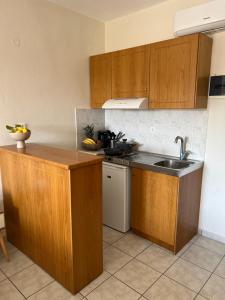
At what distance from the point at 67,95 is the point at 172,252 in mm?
2191

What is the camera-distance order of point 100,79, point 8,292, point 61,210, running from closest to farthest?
point 61,210, point 8,292, point 100,79

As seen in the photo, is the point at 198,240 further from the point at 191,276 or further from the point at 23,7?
the point at 23,7

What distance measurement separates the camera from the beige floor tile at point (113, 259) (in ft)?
6.73

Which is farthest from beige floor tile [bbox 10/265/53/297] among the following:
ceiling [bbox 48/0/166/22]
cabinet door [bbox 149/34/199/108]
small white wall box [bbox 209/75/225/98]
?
ceiling [bbox 48/0/166/22]

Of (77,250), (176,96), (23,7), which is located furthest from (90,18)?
(77,250)

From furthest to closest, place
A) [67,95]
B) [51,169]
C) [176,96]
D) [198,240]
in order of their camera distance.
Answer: [67,95]
[198,240]
[176,96]
[51,169]

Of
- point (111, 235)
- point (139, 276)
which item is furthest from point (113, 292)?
point (111, 235)

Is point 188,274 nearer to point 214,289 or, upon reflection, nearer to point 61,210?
point 214,289

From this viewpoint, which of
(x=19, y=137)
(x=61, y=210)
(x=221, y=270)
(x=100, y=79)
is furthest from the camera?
(x=100, y=79)

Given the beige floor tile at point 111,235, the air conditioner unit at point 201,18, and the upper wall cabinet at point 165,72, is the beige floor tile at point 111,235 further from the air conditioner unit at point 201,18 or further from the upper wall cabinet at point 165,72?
the air conditioner unit at point 201,18

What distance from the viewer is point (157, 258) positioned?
219 centimetres

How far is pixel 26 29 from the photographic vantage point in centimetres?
237

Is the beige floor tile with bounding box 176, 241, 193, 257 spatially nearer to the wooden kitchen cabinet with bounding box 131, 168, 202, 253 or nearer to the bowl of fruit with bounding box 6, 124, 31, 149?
the wooden kitchen cabinet with bounding box 131, 168, 202, 253

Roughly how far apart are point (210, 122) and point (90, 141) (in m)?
1.48
